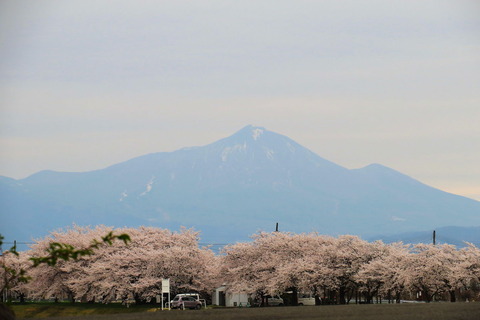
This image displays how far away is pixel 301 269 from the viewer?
66250mm

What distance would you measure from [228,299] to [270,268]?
12935 millimetres

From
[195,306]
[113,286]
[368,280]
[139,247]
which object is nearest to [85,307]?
[113,286]

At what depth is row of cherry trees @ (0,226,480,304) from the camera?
2537 inches

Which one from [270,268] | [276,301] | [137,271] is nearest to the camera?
[270,268]

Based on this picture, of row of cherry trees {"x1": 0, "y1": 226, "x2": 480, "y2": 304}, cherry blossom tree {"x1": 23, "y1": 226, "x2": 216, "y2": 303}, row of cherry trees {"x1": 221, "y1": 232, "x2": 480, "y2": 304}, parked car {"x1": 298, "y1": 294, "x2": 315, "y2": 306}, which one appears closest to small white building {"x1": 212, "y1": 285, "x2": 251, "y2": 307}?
row of cherry trees {"x1": 0, "y1": 226, "x2": 480, "y2": 304}

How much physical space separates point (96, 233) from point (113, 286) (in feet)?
46.1

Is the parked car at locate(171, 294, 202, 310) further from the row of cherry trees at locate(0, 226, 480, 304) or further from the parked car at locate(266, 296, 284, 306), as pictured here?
the parked car at locate(266, 296, 284, 306)

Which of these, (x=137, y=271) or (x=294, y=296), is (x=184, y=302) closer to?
(x=294, y=296)

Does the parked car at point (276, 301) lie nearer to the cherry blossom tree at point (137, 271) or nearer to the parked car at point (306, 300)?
the parked car at point (306, 300)

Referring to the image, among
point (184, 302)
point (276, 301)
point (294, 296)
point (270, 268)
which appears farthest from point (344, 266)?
point (184, 302)

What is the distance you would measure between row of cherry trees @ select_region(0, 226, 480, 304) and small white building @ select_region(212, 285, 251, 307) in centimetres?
437

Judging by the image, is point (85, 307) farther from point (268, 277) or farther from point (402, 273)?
point (402, 273)

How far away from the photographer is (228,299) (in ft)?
267

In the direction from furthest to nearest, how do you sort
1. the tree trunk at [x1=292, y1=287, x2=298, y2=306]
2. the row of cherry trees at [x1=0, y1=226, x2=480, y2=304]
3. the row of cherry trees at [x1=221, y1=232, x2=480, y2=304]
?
the tree trunk at [x1=292, y1=287, x2=298, y2=306] → the row of cherry trees at [x1=0, y1=226, x2=480, y2=304] → the row of cherry trees at [x1=221, y1=232, x2=480, y2=304]
